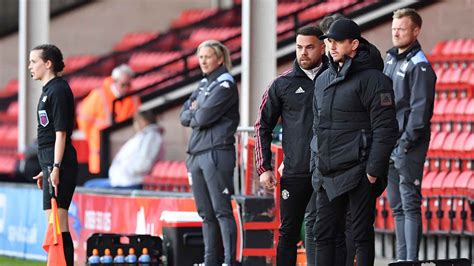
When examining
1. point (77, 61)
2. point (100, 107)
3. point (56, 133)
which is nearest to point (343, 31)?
point (56, 133)

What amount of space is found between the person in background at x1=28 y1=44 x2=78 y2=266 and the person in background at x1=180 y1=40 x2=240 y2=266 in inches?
48.9

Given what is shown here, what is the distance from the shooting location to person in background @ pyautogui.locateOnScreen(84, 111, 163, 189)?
15.6 m

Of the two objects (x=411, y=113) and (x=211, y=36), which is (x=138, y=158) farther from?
(x=411, y=113)

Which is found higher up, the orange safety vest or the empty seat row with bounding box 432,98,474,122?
the orange safety vest

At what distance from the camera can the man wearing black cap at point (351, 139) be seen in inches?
330

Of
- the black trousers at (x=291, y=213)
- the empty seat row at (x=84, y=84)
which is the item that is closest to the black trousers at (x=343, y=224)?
the black trousers at (x=291, y=213)

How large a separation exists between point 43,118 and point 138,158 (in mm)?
5539

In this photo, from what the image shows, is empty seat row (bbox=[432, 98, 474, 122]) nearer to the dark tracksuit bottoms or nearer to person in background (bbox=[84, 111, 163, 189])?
person in background (bbox=[84, 111, 163, 189])

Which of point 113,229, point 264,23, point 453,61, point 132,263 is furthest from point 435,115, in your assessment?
point 132,263

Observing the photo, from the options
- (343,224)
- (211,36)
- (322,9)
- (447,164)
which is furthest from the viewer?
(211,36)

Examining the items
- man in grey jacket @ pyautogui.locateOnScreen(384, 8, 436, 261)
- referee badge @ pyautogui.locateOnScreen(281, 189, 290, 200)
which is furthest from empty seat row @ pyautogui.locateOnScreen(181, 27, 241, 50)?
referee badge @ pyautogui.locateOnScreen(281, 189, 290, 200)

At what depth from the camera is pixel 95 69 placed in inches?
896

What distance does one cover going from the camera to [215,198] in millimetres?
11094

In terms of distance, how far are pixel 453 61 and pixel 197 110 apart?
5.19 meters
